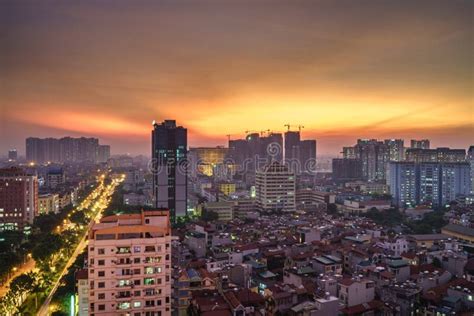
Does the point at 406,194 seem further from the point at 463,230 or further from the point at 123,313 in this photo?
the point at 123,313

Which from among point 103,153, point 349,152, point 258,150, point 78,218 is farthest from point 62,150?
point 78,218

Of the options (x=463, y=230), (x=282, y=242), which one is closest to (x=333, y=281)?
(x=282, y=242)

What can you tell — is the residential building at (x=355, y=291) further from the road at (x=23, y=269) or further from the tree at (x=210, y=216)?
the tree at (x=210, y=216)

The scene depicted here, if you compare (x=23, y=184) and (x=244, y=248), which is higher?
(x=23, y=184)

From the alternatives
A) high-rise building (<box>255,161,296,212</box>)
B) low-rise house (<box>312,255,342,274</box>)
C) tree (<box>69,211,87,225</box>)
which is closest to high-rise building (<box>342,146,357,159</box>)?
high-rise building (<box>255,161,296,212</box>)

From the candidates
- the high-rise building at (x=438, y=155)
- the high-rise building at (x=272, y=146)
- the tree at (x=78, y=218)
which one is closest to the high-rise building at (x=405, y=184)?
the high-rise building at (x=438, y=155)

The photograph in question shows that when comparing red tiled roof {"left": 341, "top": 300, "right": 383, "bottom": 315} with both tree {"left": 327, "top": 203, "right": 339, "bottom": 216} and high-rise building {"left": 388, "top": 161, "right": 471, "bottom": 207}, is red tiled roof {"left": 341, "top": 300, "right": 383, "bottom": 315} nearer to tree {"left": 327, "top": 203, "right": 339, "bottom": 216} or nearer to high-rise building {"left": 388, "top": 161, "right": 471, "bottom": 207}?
tree {"left": 327, "top": 203, "right": 339, "bottom": 216}
